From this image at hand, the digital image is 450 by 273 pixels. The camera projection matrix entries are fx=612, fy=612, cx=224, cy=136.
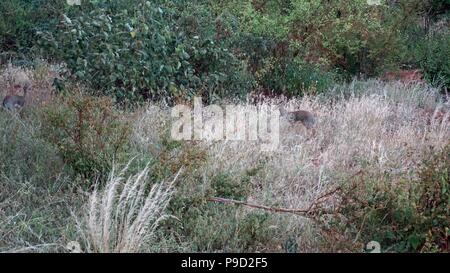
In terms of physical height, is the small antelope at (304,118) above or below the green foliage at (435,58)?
above

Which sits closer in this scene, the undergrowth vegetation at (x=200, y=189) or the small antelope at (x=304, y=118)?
the undergrowth vegetation at (x=200, y=189)

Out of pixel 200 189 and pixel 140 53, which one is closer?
pixel 200 189

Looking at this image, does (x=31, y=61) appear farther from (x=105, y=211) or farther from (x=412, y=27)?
(x=412, y=27)

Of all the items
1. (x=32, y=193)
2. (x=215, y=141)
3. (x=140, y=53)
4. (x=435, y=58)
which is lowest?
(x=435, y=58)

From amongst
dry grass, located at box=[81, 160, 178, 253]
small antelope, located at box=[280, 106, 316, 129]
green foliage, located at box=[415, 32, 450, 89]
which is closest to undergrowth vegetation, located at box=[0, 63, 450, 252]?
dry grass, located at box=[81, 160, 178, 253]

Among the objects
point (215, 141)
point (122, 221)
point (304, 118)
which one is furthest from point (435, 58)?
point (122, 221)

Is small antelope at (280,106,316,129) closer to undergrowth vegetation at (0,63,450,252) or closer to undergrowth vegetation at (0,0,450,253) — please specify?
undergrowth vegetation at (0,0,450,253)

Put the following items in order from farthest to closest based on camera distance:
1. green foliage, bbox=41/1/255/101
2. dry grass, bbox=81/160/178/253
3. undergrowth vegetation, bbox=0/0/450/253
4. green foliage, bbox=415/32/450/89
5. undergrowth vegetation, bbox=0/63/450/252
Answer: green foliage, bbox=415/32/450/89
green foliage, bbox=41/1/255/101
undergrowth vegetation, bbox=0/0/450/253
undergrowth vegetation, bbox=0/63/450/252
dry grass, bbox=81/160/178/253

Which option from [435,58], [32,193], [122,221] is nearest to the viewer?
[122,221]

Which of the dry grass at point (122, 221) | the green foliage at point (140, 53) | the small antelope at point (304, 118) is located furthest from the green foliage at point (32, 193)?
the small antelope at point (304, 118)

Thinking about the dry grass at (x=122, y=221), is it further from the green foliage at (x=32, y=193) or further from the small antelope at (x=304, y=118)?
the small antelope at (x=304, y=118)

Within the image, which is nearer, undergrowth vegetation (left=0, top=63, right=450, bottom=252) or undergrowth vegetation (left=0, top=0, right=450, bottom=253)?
undergrowth vegetation (left=0, top=63, right=450, bottom=252)

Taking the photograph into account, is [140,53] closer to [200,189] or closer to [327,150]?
[327,150]
